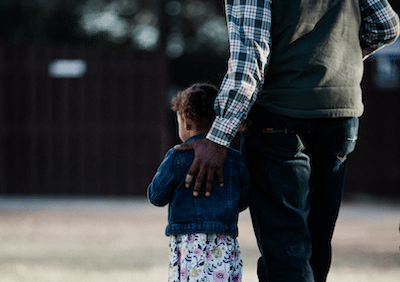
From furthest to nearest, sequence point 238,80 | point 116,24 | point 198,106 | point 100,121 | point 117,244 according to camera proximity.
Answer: point 116,24
point 100,121
point 117,244
point 198,106
point 238,80

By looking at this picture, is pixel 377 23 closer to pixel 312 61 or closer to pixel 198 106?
pixel 312 61

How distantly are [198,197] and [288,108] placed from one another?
49cm

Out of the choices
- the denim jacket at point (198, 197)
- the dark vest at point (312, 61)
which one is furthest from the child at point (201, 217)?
the dark vest at point (312, 61)

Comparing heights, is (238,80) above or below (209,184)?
above

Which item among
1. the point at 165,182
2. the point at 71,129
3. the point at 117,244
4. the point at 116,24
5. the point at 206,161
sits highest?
the point at 116,24

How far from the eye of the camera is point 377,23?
2.29m

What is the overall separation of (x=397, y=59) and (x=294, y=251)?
8182mm

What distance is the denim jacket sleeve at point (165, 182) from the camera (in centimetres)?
230

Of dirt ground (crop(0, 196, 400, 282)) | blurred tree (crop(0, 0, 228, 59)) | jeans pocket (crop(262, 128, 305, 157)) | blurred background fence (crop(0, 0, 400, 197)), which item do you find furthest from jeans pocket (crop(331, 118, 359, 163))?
blurred tree (crop(0, 0, 228, 59))

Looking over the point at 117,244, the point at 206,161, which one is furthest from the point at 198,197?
the point at 117,244

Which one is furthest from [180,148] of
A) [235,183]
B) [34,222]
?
[34,222]

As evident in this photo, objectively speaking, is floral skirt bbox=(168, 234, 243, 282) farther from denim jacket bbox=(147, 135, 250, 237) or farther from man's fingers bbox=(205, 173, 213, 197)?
man's fingers bbox=(205, 173, 213, 197)

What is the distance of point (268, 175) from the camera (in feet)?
7.17

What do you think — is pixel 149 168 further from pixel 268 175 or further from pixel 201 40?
pixel 268 175
